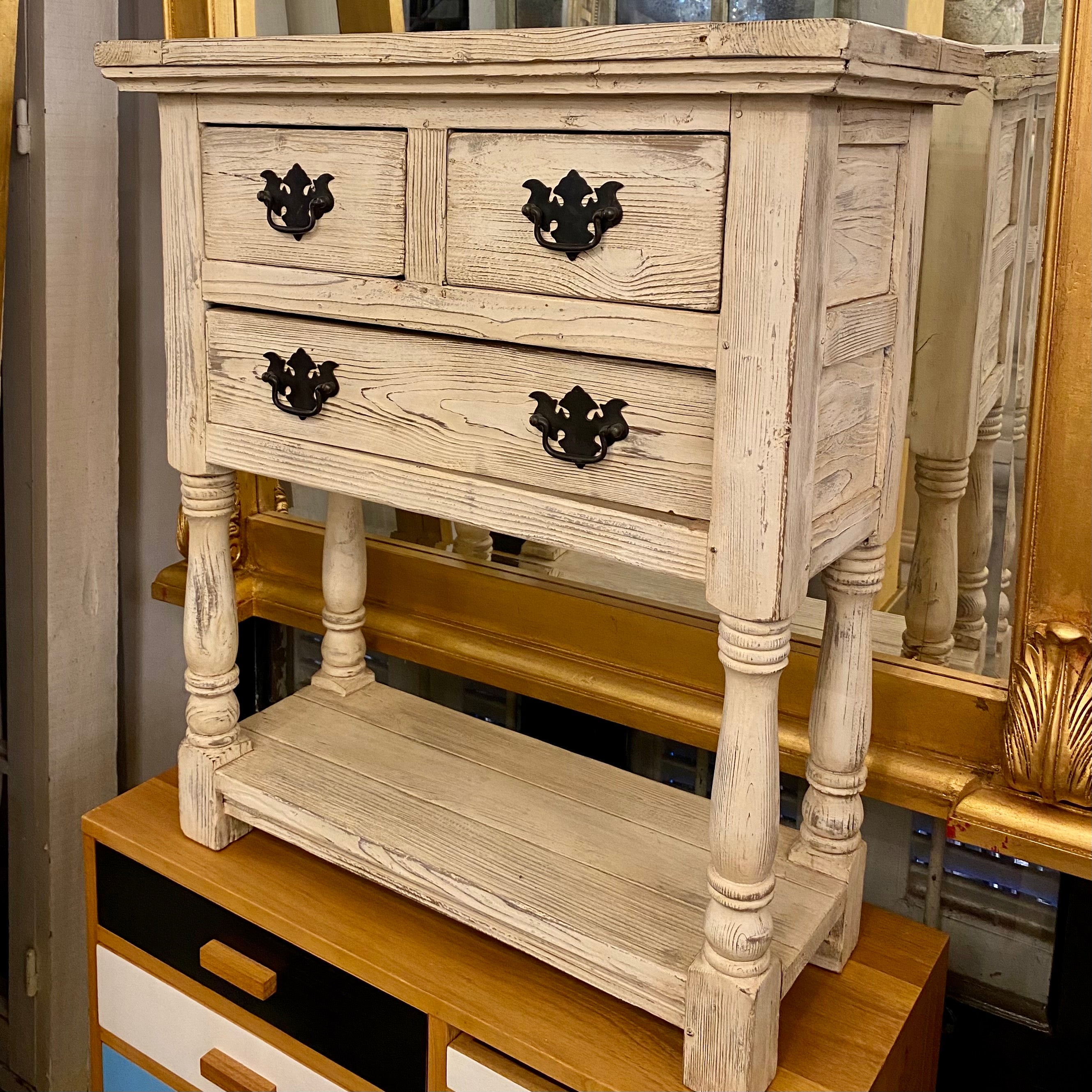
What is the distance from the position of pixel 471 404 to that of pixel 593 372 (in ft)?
0.44

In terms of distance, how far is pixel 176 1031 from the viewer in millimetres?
1438

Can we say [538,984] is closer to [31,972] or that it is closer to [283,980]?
[283,980]

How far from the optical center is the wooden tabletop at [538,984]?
1.09 metres

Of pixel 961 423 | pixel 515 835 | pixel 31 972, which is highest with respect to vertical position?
pixel 961 423

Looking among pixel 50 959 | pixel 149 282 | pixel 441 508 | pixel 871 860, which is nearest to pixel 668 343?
pixel 441 508

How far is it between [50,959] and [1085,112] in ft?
6.09

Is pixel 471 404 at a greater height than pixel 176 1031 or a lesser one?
greater

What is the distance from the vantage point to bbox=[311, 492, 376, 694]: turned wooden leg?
1.57 m

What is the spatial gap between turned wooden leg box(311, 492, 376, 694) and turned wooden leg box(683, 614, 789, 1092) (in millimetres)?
711

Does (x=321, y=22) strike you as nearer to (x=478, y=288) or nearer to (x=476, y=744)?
(x=478, y=288)

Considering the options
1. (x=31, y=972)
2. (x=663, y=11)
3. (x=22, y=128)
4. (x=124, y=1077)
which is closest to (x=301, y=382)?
(x=663, y=11)

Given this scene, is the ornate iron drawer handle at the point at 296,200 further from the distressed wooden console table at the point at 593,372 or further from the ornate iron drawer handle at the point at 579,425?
the ornate iron drawer handle at the point at 579,425

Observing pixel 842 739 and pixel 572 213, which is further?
pixel 842 739

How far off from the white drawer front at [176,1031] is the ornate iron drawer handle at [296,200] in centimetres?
90
